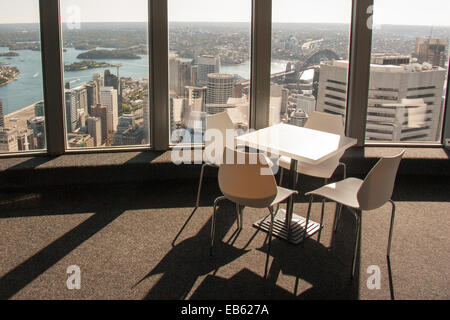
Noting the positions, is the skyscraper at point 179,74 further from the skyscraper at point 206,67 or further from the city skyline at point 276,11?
the city skyline at point 276,11

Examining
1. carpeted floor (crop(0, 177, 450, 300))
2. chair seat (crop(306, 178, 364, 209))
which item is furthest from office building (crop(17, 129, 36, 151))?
chair seat (crop(306, 178, 364, 209))

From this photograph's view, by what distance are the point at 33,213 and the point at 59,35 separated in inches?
75.5

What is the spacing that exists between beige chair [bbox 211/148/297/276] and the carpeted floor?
14.7 inches

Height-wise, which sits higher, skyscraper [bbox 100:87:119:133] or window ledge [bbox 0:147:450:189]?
skyscraper [bbox 100:87:119:133]

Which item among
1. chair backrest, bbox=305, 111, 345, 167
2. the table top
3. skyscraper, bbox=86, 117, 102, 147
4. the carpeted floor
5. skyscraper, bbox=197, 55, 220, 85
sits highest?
skyscraper, bbox=197, 55, 220, 85

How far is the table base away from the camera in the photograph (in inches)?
157

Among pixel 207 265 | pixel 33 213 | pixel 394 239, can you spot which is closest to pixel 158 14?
pixel 33 213

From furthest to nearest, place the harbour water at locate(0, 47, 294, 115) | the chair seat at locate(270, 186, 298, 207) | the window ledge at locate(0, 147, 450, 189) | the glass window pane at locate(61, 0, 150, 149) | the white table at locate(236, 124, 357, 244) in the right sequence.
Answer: the glass window pane at locate(61, 0, 150, 149) → the harbour water at locate(0, 47, 294, 115) → the window ledge at locate(0, 147, 450, 189) → the white table at locate(236, 124, 357, 244) → the chair seat at locate(270, 186, 298, 207)

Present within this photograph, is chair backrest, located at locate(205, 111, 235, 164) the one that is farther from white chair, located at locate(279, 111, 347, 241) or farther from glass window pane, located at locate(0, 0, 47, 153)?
glass window pane, located at locate(0, 0, 47, 153)

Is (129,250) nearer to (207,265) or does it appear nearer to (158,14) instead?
(207,265)

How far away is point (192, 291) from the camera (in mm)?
3189

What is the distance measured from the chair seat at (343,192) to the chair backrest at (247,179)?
0.51 meters

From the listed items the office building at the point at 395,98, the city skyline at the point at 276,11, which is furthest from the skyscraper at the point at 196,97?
the office building at the point at 395,98

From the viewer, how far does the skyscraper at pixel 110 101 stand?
17.1 feet
